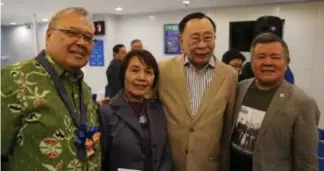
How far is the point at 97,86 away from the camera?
8.77 metres

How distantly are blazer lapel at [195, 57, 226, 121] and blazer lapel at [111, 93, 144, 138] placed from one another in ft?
1.33

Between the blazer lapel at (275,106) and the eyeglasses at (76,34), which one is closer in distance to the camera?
the eyeglasses at (76,34)

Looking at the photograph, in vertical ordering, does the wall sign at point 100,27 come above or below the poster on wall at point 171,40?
above

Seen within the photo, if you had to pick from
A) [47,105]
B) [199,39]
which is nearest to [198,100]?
[199,39]

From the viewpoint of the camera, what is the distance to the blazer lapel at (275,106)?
1.52 metres

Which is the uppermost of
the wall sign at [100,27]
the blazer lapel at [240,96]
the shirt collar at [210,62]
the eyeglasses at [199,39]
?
the wall sign at [100,27]

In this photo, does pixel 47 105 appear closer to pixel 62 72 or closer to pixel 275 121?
pixel 62 72

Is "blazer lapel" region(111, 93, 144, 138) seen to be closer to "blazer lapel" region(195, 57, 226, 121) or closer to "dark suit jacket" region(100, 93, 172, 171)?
"dark suit jacket" region(100, 93, 172, 171)

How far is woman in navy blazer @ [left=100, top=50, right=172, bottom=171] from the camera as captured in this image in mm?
1489

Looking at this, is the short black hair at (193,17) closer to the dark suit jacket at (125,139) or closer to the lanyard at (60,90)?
the dark suit jacket at (125,139)

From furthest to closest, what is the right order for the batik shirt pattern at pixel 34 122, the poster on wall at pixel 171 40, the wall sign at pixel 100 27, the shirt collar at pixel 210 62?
the wall sign at pixel 100 27
the poster on wall at pixel 171 40
the shirt collar at pixel 210 62
the batik shirt pattern at pixel 34 122

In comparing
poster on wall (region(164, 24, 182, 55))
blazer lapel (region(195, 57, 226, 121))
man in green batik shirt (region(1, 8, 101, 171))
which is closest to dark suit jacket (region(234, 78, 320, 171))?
blazer lapel (region(195, 57, 226, 121))

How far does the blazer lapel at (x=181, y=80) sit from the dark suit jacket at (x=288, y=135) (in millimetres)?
466

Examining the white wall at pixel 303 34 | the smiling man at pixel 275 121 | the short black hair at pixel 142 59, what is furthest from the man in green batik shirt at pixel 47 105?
the white wall at pixel 303 34
